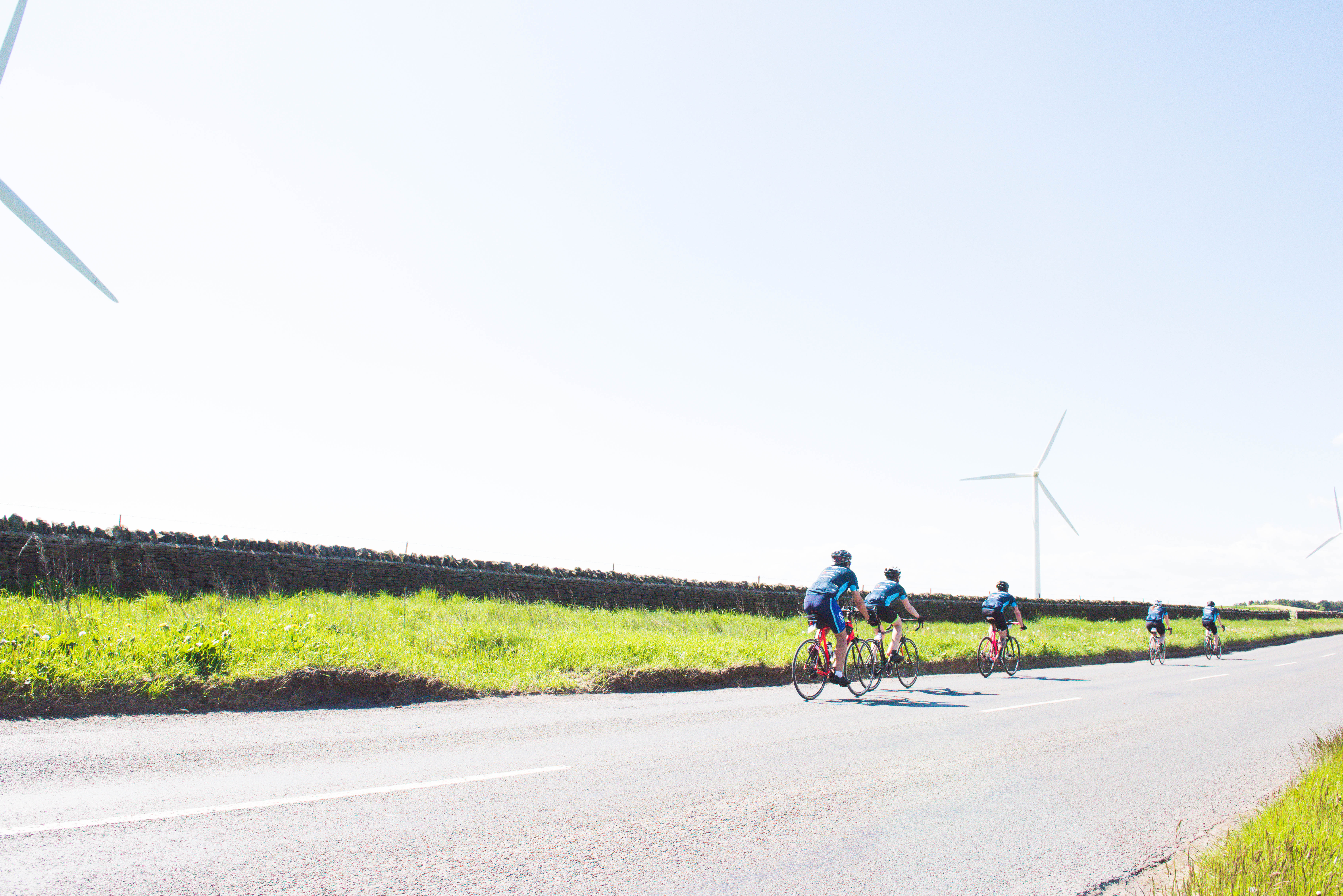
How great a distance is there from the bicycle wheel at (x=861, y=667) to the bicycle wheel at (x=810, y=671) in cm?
59

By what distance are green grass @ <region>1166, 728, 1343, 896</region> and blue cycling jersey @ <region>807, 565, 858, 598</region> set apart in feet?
19.3

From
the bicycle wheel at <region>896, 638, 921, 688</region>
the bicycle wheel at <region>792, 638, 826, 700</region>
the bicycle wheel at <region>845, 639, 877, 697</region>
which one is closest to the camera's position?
the bicycle wheel at <region>792, 638, 826, 700</region>

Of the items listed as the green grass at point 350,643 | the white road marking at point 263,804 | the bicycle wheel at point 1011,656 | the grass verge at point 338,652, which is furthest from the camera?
the bicycle wheel at point 1011,656

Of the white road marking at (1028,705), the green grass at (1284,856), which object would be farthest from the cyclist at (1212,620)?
the green grass at (1284,856)

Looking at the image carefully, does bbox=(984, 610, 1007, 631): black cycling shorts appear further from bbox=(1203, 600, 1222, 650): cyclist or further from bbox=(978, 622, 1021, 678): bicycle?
bbox=(1203, 600, 1222, 650): cyclist

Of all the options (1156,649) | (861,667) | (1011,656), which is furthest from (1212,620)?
(861,667)

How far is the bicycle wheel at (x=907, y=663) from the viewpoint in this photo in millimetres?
13133

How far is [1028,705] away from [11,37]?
71.5ft

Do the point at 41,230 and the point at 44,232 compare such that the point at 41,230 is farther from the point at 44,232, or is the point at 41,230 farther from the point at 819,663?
the point at 819,663

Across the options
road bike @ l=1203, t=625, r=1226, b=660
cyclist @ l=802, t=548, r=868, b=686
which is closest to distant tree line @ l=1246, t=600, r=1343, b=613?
road bike @ l=1203, t=625, r=1226, b=660

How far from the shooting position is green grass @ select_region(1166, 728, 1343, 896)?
359 centimetres

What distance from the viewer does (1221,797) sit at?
616cm

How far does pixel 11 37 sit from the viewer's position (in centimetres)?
1512

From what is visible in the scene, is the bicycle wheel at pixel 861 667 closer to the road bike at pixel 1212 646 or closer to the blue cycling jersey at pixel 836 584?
the blue cycling jersey at pixel 836 584
